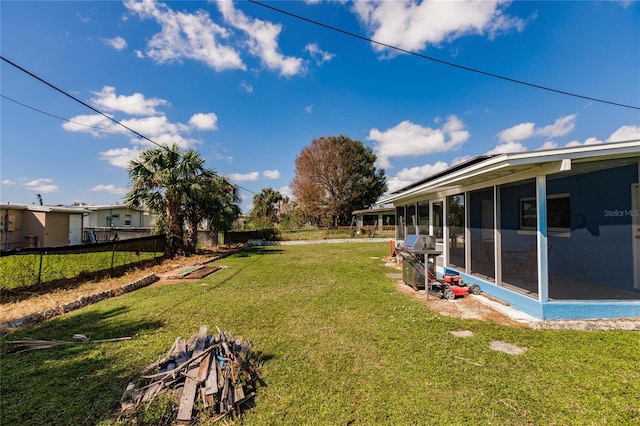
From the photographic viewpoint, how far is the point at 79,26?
19.5ft

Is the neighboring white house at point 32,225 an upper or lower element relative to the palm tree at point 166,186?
lower

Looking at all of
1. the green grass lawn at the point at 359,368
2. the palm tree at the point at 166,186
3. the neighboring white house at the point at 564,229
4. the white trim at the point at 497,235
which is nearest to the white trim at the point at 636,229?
the neighboring white house at the point at 564,229

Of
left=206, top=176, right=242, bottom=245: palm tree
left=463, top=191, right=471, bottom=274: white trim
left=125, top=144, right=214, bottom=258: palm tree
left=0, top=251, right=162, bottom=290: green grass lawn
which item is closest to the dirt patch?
left=0, top=251, right=162, bottom=290: green grass lawn

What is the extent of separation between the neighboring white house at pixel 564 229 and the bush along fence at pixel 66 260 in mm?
9892

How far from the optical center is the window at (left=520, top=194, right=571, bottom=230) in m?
4.46

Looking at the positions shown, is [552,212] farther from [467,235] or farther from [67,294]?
[67,294]

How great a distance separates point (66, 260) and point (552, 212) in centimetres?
1368

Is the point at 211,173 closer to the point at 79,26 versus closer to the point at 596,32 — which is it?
the point at 79,26

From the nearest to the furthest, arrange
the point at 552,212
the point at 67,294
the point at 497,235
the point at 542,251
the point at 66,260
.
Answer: the point at 542,251 → the point at 552,212 → the point at 497,235 → the point at 67,294 → the point at 66,260

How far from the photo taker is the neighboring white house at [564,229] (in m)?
4.20

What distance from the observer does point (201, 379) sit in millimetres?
2562

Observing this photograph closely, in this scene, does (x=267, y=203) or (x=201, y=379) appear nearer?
(x=201, y=379)

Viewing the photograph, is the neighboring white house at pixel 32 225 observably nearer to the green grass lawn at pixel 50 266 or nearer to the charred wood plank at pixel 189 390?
the green grass lawn at pixel 50 266

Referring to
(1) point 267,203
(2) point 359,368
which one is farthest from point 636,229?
(1) point 267,203
